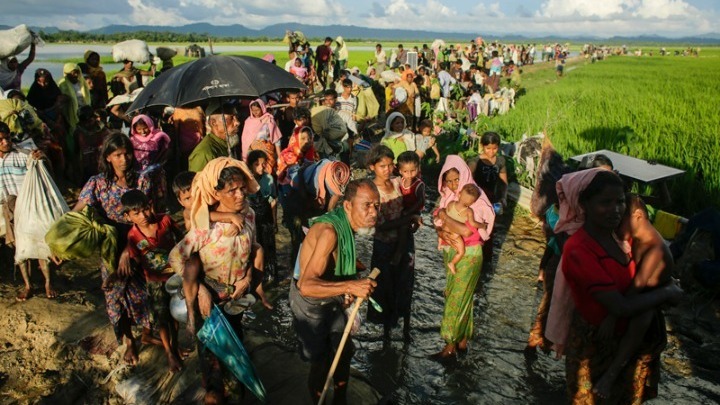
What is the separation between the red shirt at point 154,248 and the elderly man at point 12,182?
5.61ft

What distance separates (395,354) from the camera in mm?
4324

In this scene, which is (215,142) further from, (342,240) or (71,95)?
(71,95)

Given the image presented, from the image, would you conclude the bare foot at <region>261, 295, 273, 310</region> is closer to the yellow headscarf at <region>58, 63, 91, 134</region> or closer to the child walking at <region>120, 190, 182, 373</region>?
the child walking at <region>120, 190, 182, 373</region>

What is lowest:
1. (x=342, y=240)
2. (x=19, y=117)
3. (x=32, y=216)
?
(x=32, y=216)

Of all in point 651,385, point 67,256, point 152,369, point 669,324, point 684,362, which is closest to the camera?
point 651,385

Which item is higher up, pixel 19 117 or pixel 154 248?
pixel 19 117

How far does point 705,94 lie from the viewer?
54.7 feet

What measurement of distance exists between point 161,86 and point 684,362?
5667 mm

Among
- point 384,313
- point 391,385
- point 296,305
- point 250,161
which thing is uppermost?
point 250,161

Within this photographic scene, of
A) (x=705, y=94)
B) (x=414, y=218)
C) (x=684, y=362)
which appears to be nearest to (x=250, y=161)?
(x=414, y=218)

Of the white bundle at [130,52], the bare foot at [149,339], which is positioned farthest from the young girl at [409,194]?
the white bundle at [130,52]

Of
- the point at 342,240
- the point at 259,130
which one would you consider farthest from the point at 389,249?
the point at 259,130

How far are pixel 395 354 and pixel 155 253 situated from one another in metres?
2.21

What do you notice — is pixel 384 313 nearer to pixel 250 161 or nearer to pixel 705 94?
pixel 250 161
